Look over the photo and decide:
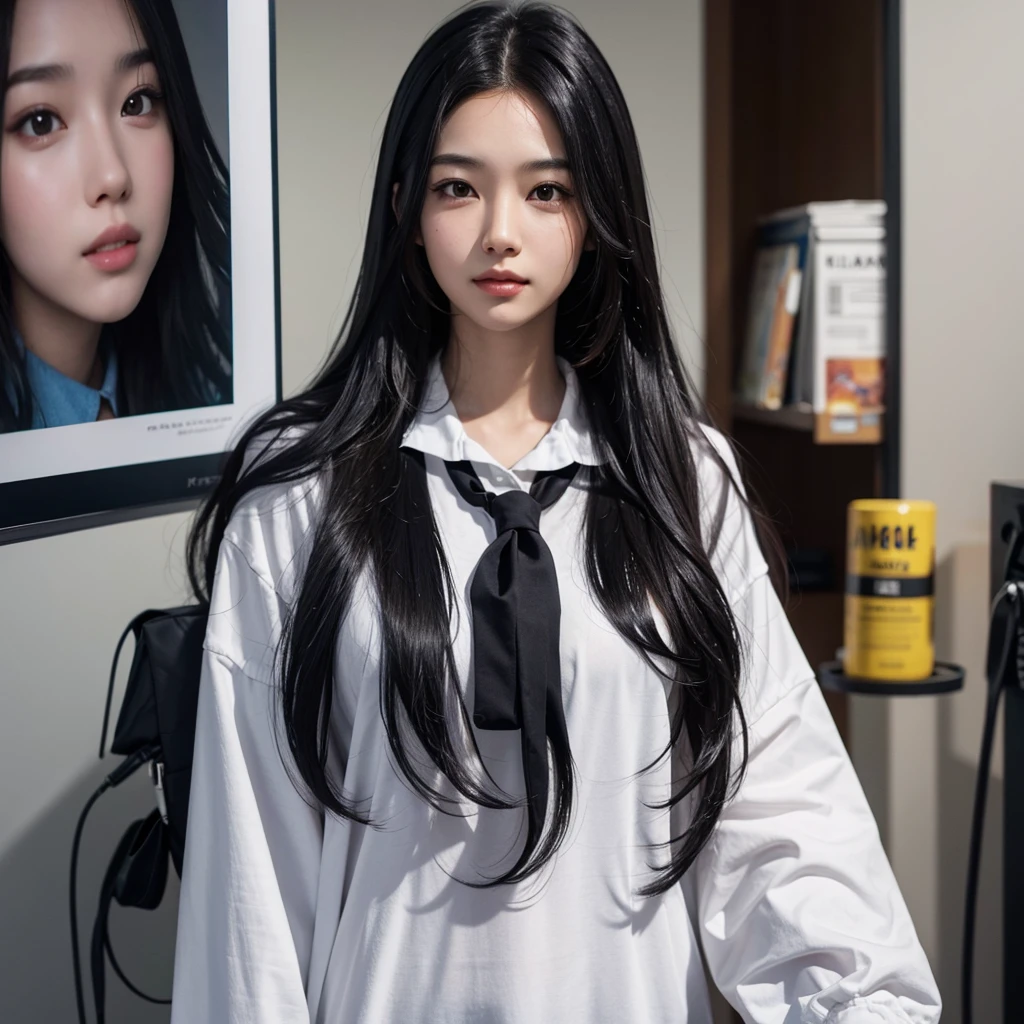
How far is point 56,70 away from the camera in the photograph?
114 cm

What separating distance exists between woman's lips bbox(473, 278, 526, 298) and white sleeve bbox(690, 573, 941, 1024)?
384 mm

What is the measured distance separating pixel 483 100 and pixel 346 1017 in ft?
2.75

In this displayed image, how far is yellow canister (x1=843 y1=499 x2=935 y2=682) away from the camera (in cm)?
174

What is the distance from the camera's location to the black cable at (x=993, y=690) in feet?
5.48

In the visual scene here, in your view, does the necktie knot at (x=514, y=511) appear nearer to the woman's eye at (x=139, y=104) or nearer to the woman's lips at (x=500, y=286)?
the woman's lips at (x=500, y=286)

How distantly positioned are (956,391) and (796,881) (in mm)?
1004

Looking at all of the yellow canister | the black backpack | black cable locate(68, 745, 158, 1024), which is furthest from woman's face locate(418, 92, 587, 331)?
the yellow canister

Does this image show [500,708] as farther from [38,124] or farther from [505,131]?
[38,124]

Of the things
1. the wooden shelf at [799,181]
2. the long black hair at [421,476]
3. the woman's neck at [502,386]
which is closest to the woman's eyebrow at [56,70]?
the long black hair at [421,476]

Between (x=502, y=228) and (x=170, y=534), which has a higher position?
(x=502, y=228)

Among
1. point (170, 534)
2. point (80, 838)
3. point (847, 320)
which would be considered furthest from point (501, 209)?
point (847, 320)

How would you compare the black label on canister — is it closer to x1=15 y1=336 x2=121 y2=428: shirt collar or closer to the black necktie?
the black necktie

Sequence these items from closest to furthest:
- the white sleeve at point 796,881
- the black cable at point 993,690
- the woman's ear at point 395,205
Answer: the white sleeve at point 796,881 → the woman's ear at point 395,205 → the black cable at point 993,690

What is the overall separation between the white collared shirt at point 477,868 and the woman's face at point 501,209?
0.16m
